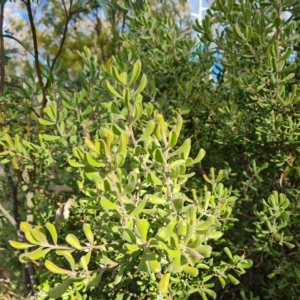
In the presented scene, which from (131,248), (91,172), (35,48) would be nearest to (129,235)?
(131,248)

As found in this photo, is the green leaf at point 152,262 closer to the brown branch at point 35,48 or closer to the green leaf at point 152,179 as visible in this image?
the green leaf at point 152,179

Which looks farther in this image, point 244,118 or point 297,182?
point 297,182

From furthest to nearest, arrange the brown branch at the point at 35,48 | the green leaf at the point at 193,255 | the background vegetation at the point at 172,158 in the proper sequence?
the brown branch at the point at 35,48 < the background vegetation at the point at 172,158 < the green leaf at the point at 193,255

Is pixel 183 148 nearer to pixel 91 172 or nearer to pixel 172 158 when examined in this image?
pixel 172 158

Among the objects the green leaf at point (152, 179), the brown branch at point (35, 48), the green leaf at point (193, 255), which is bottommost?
the green leaf at point (193, 255)

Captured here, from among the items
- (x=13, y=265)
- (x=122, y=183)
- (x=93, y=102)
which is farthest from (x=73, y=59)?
(x=122, y=183)

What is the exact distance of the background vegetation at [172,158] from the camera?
2.54 ft

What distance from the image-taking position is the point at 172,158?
32.0 inches

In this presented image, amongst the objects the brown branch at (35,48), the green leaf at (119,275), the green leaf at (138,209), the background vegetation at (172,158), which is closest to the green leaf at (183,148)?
the background vegetation at (172,158)

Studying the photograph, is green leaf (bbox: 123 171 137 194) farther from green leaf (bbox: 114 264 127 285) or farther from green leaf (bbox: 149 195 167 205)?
green leaf (bbox: 114 264 127 285)

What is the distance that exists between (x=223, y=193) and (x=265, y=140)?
0.26m

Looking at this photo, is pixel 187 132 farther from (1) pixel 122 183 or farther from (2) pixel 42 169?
(1) pixel 122 183

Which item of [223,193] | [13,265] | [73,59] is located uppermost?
[73,59]

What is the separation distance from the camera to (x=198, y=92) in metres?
1.42
